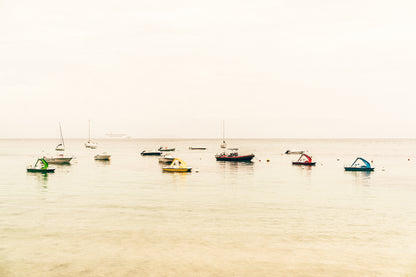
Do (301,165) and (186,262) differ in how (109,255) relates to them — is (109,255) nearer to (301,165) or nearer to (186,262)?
(186,262)

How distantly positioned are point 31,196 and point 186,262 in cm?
3122

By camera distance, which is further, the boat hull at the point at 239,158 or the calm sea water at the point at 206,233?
the boat hull at the point at 239,158

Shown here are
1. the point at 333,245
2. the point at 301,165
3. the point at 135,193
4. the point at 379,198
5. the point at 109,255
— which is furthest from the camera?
the point at 301,165

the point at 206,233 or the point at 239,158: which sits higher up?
the point at 206,233

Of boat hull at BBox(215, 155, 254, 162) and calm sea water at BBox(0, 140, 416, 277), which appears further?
boat hull at BBox(215, 155, 254, 162)

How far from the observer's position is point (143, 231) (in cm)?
2695

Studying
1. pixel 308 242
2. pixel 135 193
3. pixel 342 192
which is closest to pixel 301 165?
pixel 342 192

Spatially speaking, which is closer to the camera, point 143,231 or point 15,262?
point 15,262

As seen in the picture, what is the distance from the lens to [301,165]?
100625mm

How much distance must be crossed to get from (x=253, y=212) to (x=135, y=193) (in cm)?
1856

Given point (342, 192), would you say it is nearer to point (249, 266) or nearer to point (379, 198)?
point (379, 198)

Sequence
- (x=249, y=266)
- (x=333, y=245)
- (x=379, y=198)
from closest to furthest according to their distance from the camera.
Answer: (x=249, y=266) → (x=333, y=245) → (x=379, y=198)

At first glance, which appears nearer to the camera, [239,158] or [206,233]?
[206,233]

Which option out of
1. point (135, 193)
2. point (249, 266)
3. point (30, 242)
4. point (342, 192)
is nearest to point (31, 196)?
point (135, 193)
